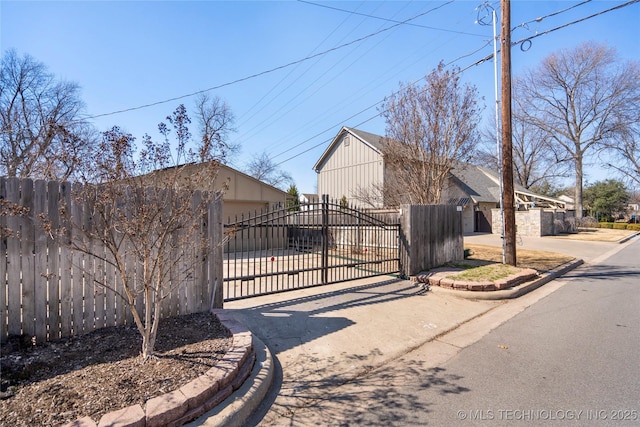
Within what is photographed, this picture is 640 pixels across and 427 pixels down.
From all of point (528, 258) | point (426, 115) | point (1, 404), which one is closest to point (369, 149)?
point (426, 115)

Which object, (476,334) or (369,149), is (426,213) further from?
(369,149)

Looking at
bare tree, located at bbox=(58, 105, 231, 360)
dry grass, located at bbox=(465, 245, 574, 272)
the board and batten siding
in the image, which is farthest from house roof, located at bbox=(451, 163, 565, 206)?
bare tree, located at bbox=(58, 105, 231, 360)

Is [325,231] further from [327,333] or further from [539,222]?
[539,222]

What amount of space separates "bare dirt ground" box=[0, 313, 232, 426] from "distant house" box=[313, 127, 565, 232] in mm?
13412

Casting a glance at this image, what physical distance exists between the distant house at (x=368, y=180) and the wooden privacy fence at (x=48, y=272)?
1339 cm

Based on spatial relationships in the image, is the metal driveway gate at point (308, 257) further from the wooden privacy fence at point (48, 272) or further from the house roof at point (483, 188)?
the house roof at point (483, 188)

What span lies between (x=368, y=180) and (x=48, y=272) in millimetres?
19192

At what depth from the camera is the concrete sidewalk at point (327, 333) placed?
2.96 meters

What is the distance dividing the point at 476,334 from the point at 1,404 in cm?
520

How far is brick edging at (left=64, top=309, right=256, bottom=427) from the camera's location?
2230 millimetres

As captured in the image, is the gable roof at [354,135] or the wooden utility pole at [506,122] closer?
the wooden utility pole at [506,122]

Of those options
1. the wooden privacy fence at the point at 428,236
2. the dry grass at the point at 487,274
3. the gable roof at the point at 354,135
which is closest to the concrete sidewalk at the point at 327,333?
the dry grass at the point at 487,274

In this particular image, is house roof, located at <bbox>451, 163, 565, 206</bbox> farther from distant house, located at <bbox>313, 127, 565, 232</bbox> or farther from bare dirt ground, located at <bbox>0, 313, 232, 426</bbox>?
bare dirt ground, located at <bbox>0, 313, 232, 426</bbox>

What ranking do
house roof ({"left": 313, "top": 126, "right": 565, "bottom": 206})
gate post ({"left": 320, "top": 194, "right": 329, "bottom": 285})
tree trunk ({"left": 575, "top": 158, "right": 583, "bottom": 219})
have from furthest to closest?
tree trunk ({"left": 575, "top": 158, "right": 583, "bottom": 219}), house roof ({"left": 313, "top": 126, "right": 565, "bottom": 206}), gate post ({"left": 320, "top": 194, "right": 329, "bottom": 285})
